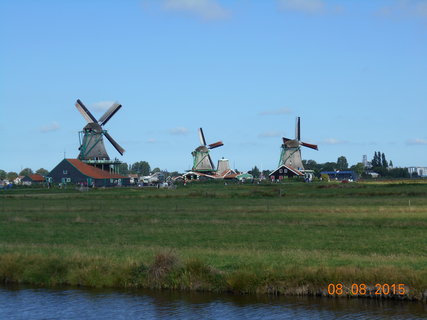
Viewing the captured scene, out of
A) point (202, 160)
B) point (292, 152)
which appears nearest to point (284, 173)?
point (292, 152)

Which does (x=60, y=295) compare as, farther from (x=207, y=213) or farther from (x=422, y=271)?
(x=207, y=213)

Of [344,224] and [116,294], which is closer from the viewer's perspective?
[116,294]

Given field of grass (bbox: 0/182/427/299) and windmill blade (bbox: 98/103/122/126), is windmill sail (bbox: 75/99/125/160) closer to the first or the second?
windmill blade (bbox: 98/103/122/126)

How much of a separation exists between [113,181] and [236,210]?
82.6m

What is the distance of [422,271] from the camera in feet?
64.0

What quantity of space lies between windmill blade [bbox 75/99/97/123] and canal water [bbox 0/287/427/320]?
10893 cm

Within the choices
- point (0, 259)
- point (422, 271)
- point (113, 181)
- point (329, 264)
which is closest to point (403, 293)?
point (422, 271)

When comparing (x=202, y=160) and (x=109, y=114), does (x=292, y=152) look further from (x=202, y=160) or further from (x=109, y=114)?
(x=109, y=114)

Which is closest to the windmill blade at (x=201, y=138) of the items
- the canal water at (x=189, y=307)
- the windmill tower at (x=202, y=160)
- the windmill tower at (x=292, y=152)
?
the windmill tower at (x=202, y=160)

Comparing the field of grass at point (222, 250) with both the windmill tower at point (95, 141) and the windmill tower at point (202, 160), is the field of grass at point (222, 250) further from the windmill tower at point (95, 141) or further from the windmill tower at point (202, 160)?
the windmill tower at point (202, 160)

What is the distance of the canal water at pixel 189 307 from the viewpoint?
18.2m

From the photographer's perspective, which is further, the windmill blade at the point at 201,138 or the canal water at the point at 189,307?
the windmill blade at the point at 201,138

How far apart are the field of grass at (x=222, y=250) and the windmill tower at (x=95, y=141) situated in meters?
83.4

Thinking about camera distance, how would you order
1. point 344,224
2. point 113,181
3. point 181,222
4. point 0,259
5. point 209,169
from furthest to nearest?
point 209,169, point 113,181, point 181,222, point 344,224, point 0,259
